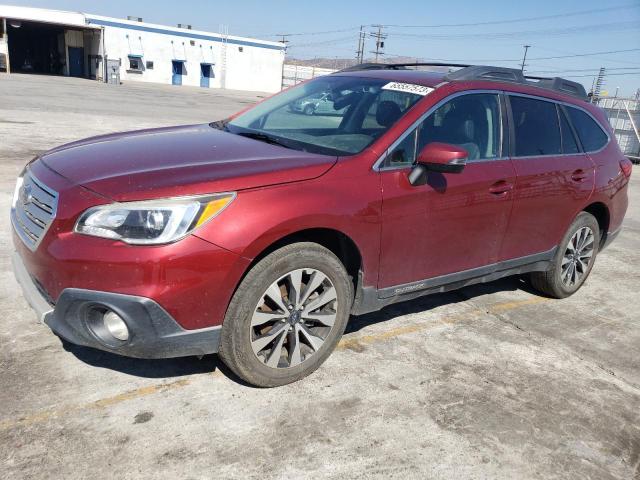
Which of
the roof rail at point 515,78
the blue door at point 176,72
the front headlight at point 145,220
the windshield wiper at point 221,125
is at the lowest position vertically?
the blue door at point 176,72

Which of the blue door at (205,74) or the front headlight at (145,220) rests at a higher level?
the front headlight at (145,220)

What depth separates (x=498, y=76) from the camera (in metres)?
4.18

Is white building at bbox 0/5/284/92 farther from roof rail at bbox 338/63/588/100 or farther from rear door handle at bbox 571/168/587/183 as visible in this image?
rear door handle at bbox 571/168/587/183

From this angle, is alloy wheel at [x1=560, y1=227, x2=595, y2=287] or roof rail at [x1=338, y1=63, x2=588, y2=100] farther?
alloy wheel at [x1=560, y1=227, x2=595, y2=287]

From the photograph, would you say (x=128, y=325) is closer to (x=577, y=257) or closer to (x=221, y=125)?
(x=221, y=125)

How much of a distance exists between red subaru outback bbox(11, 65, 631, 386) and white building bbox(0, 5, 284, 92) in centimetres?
4184

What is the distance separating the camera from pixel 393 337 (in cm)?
396

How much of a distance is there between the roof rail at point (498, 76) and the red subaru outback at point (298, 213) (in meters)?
0.03

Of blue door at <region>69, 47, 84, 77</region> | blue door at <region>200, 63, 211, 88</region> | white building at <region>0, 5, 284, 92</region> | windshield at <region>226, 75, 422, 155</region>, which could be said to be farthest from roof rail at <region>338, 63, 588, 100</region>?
blue door at <region>200, 63, 211, 88</region>

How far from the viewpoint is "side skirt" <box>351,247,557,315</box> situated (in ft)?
11.3

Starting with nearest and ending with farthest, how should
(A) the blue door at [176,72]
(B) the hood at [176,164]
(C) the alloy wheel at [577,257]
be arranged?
(B) the hood at [176,164] < (C) the alloy wheel at [577,257] < (A) the blue door at [176,72]

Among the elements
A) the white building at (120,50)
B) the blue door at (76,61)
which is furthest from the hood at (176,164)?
the blue door at (76,61)

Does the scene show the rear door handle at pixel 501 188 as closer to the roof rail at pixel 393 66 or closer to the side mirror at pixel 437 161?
the side mirror at pixel 437 161

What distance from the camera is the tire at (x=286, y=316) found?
112 inches
